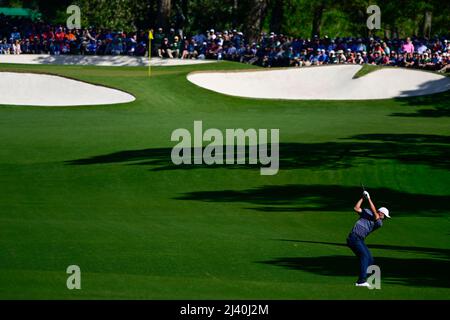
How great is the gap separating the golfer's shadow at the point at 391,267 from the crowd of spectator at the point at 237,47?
39925 millimetres

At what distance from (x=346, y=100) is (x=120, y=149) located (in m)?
22.0

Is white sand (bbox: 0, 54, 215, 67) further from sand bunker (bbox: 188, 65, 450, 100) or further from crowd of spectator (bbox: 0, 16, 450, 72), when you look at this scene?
sand bunker (bbox: 188, 65, 450, 100)

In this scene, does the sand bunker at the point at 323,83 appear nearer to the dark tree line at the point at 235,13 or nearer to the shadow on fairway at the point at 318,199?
the dark tree line at the point at 235,13

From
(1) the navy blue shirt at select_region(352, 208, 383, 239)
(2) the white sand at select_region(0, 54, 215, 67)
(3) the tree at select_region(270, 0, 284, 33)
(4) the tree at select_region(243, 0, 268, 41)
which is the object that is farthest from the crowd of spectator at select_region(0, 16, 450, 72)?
(1) the navy blue shirt at select_region(352, 208, 383, 239)

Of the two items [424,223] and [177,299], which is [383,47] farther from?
[177,299]

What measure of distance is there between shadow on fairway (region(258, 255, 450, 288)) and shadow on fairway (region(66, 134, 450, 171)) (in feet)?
42.7

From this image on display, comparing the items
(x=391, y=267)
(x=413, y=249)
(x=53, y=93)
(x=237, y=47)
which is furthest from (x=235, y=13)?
(x=391, y=267)

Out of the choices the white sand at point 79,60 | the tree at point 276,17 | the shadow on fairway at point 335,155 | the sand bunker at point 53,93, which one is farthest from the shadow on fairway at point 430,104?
the tree at point 276,17

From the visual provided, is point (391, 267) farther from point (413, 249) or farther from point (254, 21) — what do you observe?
point (254, 21)

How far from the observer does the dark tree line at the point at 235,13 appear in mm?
85188

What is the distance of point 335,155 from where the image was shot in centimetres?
3569

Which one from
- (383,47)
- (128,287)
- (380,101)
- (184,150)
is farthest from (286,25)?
(128,287)

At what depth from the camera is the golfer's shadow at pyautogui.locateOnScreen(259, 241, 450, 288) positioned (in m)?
18.7

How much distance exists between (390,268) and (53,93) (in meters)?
36.3
